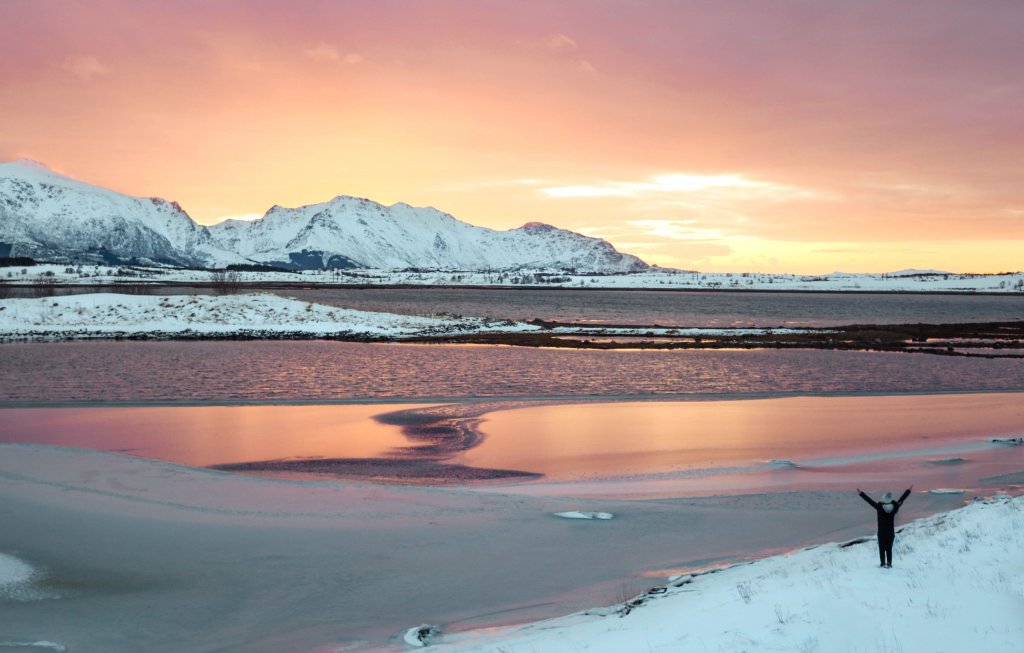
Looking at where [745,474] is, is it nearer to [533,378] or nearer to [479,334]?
[533,378]

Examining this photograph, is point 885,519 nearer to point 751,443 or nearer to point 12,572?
point 751,443

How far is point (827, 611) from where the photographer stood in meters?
9.54

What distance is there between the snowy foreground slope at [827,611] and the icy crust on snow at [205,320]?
48.1 m

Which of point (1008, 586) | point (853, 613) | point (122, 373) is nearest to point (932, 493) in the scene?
point (1008, 586)

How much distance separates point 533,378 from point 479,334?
24.8m

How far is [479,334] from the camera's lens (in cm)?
6144

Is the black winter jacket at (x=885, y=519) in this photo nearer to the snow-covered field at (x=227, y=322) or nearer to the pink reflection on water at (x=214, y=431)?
the pink reflection on water at (x=214, y=431)

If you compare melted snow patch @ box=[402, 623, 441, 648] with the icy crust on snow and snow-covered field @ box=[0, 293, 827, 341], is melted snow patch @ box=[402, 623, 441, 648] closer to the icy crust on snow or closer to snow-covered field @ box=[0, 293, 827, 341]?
snow-covered field @ box=[0, 293, 827, 341]

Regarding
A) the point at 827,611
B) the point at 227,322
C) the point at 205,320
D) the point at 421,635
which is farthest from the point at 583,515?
the point at 205,320

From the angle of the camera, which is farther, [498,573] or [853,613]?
[498,573]

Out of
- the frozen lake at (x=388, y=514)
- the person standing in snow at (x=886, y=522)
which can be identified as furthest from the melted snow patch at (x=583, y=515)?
the person standing in snow at (x=886, y=522)

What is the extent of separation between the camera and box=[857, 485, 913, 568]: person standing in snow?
10.7 meters

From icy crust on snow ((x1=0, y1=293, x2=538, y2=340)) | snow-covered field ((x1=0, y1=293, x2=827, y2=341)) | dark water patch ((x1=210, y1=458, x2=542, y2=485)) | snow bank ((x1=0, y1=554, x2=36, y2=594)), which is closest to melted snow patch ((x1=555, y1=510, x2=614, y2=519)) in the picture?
dark water patch ((x1=210, y1=458, x2=542, y2=485))

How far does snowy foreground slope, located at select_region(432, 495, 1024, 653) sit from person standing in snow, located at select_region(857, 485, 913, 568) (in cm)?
20
